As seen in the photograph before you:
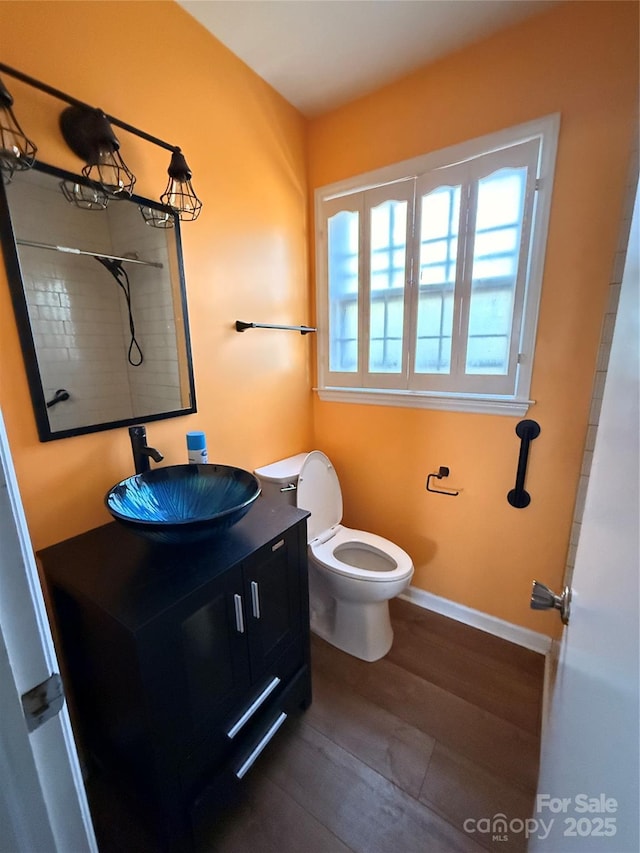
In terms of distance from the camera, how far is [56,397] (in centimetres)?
101

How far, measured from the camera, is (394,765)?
3.86 ft

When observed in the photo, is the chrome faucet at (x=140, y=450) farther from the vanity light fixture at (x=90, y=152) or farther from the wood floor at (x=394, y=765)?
the wood floor at (x=394, y=765)

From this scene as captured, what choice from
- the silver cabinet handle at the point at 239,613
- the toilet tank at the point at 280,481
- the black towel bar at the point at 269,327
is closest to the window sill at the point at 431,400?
the black towel bar at the point at 269,327

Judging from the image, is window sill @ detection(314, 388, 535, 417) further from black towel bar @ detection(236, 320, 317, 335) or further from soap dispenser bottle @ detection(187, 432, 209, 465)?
soap dispenser bottle @ detection(187, 432, 209, 465)

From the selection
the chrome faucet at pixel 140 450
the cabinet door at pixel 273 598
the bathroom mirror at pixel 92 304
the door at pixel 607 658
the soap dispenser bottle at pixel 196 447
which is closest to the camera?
the door at pixel 607 658

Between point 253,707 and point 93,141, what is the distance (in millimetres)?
1744

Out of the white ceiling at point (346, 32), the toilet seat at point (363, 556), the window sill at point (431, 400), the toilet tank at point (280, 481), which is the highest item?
the white ceiling at point (346, 32)

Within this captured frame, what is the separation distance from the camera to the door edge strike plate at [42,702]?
425 mm

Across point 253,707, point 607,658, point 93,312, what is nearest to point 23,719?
point 607,658

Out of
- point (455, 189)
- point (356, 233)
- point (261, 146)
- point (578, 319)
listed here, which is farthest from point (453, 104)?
point (578, 319)

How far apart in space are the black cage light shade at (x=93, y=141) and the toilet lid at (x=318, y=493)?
1293 millimetres

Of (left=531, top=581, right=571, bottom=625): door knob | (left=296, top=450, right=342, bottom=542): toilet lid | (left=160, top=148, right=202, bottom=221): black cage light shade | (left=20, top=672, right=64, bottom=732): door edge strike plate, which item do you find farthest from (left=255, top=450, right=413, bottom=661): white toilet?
(left=160, top=148, right=202, bottom=221): black cage light shade

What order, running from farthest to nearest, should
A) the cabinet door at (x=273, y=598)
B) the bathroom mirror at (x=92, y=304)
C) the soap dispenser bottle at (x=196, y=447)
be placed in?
the soap dispenser bottle at (x=196, y=447) < the cabinet door at (x=273, y=598) < the bathroom mirror at (x=92, y=304)

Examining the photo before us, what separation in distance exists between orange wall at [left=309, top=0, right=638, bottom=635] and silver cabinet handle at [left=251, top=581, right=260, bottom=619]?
1.06m
